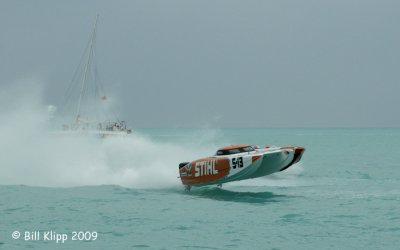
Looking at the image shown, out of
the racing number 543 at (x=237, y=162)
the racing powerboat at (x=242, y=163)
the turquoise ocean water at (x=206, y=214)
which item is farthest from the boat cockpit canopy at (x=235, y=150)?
the turquoise ocean water at (x=206, y=214)

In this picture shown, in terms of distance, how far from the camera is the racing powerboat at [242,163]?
23.3 m

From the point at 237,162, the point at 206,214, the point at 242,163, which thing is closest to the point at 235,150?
the point at 237,162

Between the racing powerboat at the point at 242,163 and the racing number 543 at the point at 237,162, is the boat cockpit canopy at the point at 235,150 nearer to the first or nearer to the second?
the racing powerboat at the point at 242,163

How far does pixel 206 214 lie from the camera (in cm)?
1975

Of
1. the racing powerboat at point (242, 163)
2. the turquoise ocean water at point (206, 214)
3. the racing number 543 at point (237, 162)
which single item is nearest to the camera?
the turquoise ocean water at point (206, 214)

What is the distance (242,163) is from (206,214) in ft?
14.1

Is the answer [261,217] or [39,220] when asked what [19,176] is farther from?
[261,217]

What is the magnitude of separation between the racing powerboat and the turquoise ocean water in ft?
3.23

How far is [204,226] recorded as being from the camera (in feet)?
57.6

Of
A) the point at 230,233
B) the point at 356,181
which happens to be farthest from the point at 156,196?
the point at 356,181

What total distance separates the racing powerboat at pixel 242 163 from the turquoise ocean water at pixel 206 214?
0.98 metres

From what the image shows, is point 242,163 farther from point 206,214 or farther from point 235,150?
point 206,214

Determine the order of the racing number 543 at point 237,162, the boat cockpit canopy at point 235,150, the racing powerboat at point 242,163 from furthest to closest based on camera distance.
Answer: the boat cockpit canopy at point 235,150
the racing number 543 at point 237,162
the racing powerboat at point 242,163

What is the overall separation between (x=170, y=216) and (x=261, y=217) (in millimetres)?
3308
